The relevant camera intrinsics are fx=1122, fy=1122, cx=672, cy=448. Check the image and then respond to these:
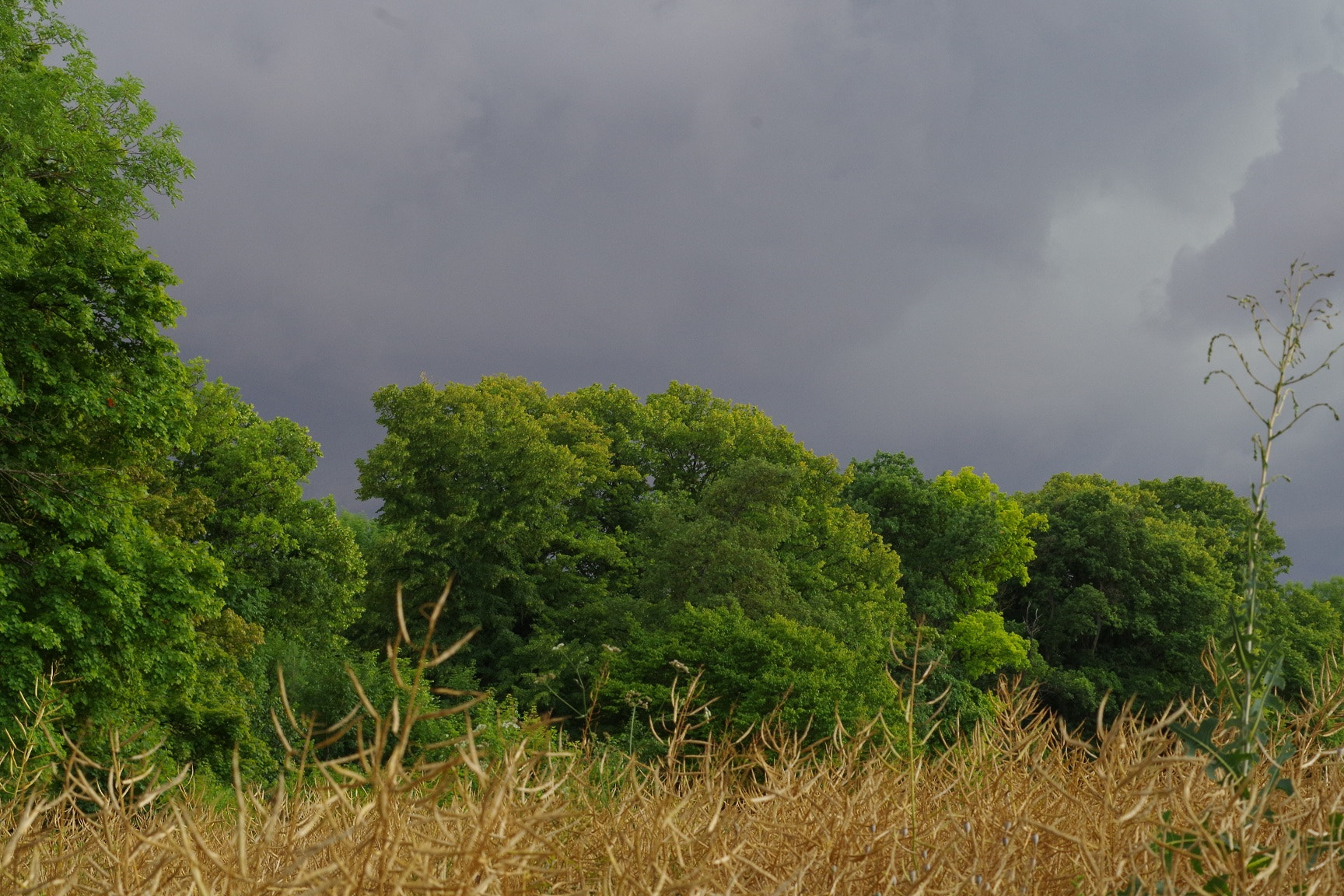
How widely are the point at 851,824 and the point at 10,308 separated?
1565 cm

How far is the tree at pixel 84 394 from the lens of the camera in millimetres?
14578

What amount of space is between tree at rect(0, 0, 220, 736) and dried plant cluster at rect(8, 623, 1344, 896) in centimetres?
1263

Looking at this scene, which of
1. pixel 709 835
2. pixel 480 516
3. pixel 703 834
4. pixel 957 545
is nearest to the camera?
pixel 709 835

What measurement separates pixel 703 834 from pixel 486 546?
1118 inches

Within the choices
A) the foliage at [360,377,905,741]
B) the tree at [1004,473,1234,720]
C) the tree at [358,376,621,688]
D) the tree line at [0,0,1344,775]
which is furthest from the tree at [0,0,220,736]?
the tree at [1004,473,1234,720]

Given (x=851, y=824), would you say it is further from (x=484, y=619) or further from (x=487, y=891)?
(x=484, y=619)

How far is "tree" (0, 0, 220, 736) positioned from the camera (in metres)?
14.6

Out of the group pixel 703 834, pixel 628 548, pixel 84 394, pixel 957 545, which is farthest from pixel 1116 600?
pixel 703 834

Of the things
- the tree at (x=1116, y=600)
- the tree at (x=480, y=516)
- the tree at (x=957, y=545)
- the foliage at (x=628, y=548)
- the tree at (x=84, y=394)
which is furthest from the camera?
the tree at (x=1116, y=600)

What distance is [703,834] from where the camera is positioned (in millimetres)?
2330

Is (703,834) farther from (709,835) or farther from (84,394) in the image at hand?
(84,394)

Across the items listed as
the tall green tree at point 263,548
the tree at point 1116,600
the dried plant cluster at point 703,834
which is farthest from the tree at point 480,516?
the dried plant cluster at point 703,834

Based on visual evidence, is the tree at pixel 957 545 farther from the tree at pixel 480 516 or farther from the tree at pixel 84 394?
the tree at pixel 84 394

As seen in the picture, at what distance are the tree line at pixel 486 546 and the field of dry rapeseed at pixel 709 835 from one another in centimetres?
44
